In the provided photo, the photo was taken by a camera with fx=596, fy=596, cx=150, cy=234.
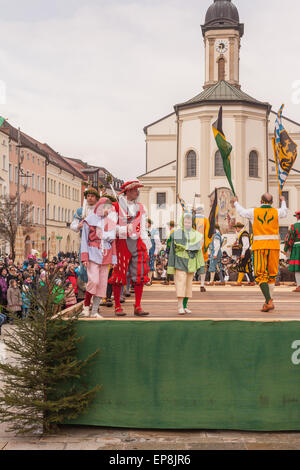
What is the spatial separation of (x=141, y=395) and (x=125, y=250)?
85.8 inches

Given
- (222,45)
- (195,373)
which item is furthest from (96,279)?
(222,45)

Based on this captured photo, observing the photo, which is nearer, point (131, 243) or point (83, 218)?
point (131, 243)

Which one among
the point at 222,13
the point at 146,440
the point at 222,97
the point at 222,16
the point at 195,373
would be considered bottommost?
the point at 146,440

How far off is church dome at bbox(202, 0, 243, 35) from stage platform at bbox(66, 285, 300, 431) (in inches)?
2344

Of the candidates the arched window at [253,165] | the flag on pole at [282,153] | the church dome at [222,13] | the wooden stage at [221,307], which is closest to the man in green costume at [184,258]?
the wooden stage at [221,307]

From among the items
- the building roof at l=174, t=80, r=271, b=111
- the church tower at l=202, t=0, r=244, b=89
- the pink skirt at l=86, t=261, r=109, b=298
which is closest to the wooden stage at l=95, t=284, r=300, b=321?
the pink skirt at l=86, t=261, r=109, b=298

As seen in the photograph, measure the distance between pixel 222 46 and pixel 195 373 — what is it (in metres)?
58.8

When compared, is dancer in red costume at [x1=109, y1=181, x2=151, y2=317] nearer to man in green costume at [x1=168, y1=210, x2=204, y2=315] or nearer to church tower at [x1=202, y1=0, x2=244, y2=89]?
man in green costume at [x1=168, y1=210, x2=204, y2=315]

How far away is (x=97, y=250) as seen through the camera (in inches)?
299

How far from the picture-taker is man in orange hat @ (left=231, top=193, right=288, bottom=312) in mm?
8578

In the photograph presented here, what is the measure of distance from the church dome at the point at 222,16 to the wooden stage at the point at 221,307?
54969mm

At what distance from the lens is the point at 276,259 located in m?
8.65

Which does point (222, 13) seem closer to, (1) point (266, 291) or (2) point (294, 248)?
(2) point (294, 248)

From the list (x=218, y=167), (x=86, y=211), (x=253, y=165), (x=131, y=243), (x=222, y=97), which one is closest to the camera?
(x=131, y=243)
